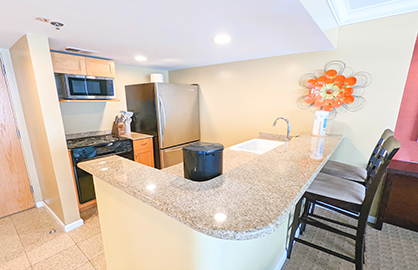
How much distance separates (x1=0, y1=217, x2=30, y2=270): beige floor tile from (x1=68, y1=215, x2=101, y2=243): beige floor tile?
378 millimetres

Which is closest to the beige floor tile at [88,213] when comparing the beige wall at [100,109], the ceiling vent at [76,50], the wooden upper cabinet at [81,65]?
the beige wall at [100,109]

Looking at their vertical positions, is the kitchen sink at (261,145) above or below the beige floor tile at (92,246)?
above

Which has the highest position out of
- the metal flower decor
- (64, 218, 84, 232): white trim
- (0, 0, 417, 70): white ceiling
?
(0, 0, 417, 70): white ceiling

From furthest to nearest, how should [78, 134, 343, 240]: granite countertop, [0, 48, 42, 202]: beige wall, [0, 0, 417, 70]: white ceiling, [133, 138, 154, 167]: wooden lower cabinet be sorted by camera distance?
[133, 138, 154, 167]: wooden lower cabinet < [0, 48, 42, 202]: beige wall < [0, 0, 417, 70]: white ceiling < [78, 134, 343, 240]: granite countertop

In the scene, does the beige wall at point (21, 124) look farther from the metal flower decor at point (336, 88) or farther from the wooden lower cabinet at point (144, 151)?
the metal flower decor at point (336, 88)

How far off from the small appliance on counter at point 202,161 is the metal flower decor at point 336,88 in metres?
1.85

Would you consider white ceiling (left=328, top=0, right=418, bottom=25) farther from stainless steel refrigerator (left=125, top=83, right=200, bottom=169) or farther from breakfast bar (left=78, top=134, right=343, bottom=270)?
stainless steel refrigerator (left=125, top=83, right=200, bottom=169)

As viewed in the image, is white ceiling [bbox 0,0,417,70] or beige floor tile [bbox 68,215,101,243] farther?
beige floor tile [bbox 68,215,101,243]

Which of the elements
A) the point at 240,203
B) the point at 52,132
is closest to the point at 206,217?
the point at 240,203

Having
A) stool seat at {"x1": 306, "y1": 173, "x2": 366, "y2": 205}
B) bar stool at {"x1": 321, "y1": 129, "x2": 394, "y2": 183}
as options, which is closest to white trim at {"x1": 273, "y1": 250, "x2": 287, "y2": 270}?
stool seat at {"x1": 306, "y1": 173, "x2": 366, "y2": 205}

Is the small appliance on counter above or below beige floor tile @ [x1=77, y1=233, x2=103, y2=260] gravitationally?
above

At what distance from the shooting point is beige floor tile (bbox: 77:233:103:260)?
5.82 feet

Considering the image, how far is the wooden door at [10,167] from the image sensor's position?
7.29 feet

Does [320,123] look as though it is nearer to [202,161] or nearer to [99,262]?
[202,161]
